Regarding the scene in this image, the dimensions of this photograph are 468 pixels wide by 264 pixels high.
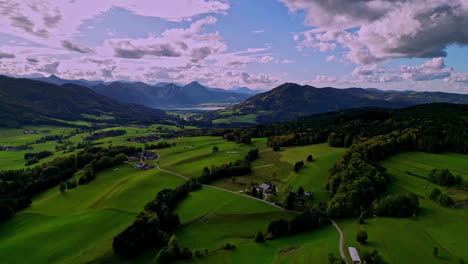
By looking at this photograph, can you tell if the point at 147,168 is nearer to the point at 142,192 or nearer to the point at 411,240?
the point at 142,192

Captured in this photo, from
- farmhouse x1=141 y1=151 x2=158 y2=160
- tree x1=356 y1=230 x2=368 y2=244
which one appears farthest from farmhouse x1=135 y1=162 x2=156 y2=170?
tree x1=356 y1=230 x2=368 y2=244

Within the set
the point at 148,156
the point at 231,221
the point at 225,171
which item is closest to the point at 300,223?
the point at 231,221

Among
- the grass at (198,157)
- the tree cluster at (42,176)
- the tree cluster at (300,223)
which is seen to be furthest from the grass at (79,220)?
the tree cluster at (300,223)

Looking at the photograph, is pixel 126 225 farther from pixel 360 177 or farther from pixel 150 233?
pixel 360 177

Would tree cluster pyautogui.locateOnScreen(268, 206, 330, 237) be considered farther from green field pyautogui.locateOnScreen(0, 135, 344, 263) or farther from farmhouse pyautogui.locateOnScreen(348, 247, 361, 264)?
farmhouse pyautogui.locateOnScreen(348, 247, 361, 264)

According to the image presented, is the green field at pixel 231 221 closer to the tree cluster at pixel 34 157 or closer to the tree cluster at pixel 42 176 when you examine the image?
the tree cluster at pixel 42 176

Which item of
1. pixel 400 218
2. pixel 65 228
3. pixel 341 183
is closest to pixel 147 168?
pixel 65 228
